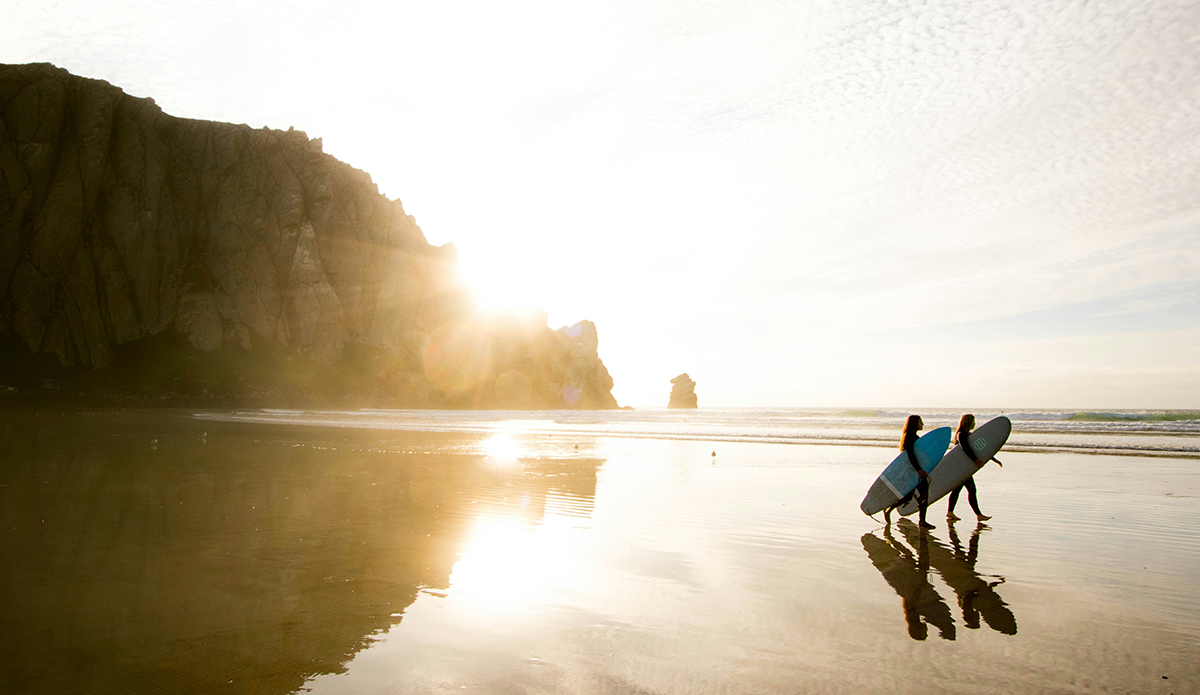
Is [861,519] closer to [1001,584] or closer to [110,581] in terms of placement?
[1001,584]

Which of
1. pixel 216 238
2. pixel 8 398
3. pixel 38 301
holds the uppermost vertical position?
pixel 216 238

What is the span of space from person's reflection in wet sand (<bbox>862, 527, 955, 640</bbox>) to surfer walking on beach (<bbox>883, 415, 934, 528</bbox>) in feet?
1.85

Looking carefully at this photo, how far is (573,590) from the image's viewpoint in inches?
266

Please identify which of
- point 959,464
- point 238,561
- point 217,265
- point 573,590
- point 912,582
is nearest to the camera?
point 573,590

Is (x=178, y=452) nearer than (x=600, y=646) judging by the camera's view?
No

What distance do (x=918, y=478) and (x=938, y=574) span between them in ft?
11.2

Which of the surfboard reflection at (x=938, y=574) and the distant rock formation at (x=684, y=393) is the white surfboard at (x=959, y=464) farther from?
the distant rock formation at (x=684, y=393)

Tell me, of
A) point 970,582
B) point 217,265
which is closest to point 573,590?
point 970,582

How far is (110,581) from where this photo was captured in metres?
6.63

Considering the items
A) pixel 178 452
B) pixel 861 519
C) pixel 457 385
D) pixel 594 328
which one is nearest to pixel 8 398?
pixel 457 385

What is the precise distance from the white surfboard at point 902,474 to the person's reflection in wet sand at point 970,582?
71 centimetres

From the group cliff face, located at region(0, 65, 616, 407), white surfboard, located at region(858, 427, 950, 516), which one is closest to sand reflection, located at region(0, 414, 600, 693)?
white surfboard, located at region(858, 427, 950, 516)

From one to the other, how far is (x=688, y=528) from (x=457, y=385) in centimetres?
10366

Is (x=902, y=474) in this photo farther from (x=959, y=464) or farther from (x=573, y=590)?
(x=573, y=590)
